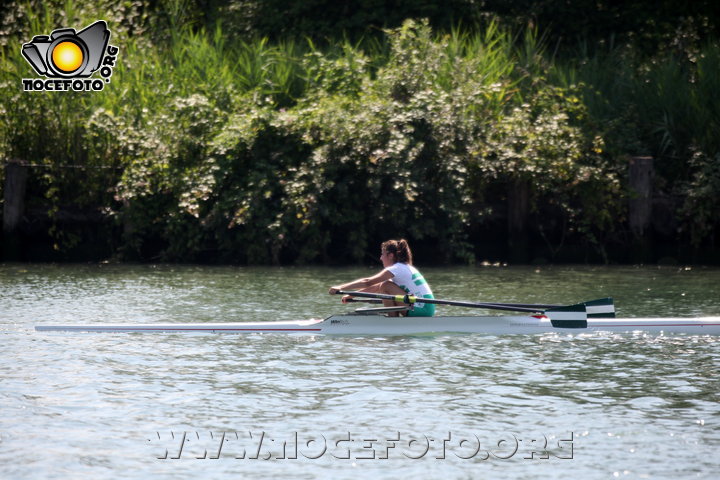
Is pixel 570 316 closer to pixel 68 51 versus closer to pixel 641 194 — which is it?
pixel 641 194

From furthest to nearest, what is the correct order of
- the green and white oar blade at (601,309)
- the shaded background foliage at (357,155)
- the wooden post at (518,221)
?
the wooden post at (518,221) → the shaded background foliage at (357,155) → the green and white oar blade at (601,309)

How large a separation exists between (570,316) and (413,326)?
1783 mm

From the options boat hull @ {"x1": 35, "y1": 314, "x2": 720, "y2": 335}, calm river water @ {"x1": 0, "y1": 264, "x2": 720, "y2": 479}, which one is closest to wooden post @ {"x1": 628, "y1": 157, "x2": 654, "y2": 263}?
calm river water @ {"x1": 0, "y1": 264, "x2": 720, "y2": 479}

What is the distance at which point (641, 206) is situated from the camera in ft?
72.9

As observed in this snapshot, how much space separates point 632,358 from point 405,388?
287 cm

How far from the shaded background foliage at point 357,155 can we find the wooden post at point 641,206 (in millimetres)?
226

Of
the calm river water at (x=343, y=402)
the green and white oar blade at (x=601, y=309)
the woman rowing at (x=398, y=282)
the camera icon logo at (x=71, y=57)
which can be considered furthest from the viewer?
the camera icon logo at (x=71, y=57)

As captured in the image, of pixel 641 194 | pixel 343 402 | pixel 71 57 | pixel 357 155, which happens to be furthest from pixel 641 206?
pixel 343 402

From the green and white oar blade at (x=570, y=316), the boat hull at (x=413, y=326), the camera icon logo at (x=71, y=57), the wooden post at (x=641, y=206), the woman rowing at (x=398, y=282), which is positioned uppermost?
the camera icon logo at (x=71, y=57)

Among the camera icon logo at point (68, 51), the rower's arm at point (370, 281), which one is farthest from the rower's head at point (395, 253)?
the camera icon logo at point (68, 51)

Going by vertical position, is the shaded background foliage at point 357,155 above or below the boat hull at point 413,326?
above

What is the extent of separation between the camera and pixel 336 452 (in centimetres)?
775

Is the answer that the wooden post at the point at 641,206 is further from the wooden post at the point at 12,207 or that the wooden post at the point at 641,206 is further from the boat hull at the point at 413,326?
the wooden post at the point at 12,207

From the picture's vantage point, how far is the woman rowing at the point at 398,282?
43.4 feet
